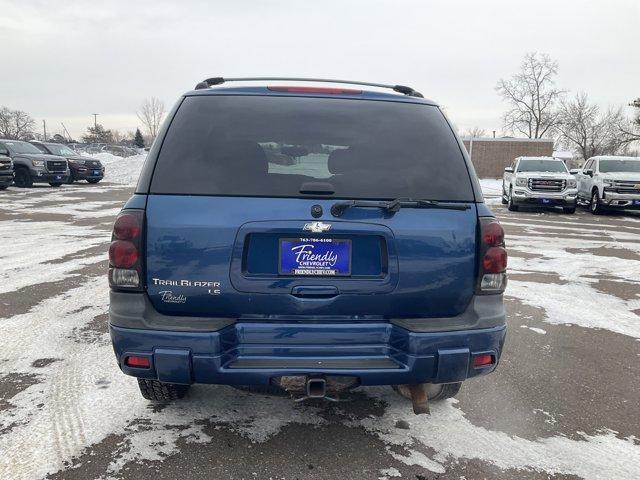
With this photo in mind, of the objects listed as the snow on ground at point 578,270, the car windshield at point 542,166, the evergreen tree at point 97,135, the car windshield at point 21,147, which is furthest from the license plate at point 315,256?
the evergreen tree at point 97,135

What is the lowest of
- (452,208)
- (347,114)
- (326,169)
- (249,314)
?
(249,314)

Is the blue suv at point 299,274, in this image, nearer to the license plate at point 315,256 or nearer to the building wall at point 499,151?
the license plate at point 315,256

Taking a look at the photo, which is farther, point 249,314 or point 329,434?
point 329,434

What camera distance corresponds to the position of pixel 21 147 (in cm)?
2175

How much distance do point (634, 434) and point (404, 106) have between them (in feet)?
8.14

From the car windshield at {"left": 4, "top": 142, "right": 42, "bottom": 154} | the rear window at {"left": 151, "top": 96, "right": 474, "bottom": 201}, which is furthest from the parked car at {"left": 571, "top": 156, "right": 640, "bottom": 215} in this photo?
the car windshield at {"left": 4, "top": 142, "right": 42, "bottom": 154}

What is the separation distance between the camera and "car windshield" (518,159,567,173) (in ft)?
55.1

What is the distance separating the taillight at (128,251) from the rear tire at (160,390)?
0.79 m

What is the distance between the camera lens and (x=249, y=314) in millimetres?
2408

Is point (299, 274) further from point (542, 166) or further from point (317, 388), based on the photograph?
point (542, 166)

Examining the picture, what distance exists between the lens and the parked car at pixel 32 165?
21.0 meters

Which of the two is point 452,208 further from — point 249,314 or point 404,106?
point 249,314

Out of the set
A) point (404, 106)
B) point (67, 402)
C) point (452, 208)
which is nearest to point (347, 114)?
point (404, 106)

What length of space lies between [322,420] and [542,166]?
16584 mm
